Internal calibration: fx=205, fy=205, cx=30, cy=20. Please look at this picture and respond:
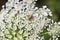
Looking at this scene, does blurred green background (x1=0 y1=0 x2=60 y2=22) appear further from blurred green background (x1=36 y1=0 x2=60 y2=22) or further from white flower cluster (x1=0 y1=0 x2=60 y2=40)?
white flower cluster (x1=0 y1=0 x2=60 y2=40)

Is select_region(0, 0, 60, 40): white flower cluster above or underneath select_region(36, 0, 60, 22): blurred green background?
underneath

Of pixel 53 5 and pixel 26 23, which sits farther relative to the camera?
pixel 53 5

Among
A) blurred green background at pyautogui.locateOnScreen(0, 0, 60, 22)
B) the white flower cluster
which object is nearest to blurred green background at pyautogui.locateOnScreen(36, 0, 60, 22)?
blurred green background at pyautogui.locateOnScreen(0, 0, 60, 22)

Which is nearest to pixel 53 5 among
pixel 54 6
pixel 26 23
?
pixel 54 6

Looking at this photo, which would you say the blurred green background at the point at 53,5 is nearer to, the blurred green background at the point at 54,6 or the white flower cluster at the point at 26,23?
the blurred green background at the point at 54,6

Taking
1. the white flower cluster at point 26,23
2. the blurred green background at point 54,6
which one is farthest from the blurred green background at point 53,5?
the white flower cluster at point 26,23

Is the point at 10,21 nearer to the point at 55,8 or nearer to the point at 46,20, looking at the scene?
the point at 46,20

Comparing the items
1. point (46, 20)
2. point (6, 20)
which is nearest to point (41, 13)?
point (46, 20)

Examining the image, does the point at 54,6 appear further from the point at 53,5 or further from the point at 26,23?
the point at 26,23

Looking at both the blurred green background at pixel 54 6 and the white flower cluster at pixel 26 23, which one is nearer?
the white flower cluster at pixel 26 23
